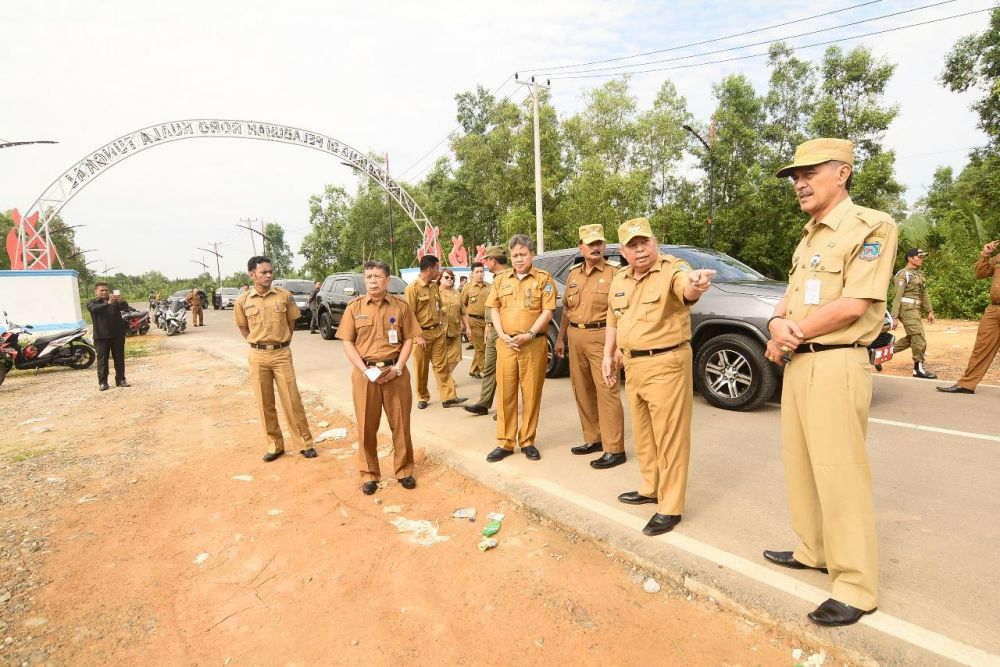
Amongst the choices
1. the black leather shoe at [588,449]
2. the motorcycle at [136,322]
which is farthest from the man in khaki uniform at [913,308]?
the motorcycle at [136,322]

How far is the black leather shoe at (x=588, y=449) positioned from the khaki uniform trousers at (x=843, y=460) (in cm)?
228

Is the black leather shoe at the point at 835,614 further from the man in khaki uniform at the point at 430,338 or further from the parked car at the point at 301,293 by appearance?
the parked car at the point at 301,293

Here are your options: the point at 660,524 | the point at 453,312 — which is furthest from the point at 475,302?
the point at 660,524

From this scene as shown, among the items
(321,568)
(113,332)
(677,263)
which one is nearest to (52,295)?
(113,332)

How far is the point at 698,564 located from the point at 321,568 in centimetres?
200

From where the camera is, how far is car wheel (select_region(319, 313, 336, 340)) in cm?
1397

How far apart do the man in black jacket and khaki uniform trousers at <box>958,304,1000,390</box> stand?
1162cm

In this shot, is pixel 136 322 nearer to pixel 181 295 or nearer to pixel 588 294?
pixel 181 295

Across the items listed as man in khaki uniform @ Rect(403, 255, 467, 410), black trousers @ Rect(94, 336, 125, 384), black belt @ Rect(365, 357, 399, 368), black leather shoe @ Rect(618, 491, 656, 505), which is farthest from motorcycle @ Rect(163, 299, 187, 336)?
black leather shoe @ Rect(618, 491, 656, 505)

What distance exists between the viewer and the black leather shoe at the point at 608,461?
13.5ft

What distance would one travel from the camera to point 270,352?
4.95 meters

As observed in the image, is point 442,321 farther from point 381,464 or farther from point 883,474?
point 883,474

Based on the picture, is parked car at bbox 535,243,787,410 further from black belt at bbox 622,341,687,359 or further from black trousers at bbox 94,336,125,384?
black trousers at bbox 94,336,125,384

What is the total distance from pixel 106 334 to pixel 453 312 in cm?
590
